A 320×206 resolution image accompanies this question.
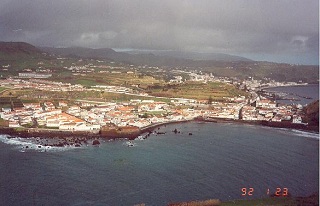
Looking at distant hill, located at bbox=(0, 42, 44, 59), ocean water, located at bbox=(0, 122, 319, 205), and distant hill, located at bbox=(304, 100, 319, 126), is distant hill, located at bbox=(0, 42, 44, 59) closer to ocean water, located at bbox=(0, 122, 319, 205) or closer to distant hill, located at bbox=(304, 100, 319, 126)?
ocean water, located at bbox=(0, 122, 319, 205)

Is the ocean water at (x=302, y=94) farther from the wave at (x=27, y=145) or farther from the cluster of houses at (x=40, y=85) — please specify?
the wave at (x=27, y=145)

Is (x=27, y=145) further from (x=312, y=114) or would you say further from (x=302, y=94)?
(x=302, y=94)

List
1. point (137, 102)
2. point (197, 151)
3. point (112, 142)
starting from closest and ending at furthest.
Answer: point (197, 151) → point (112, 142) → point (137, 102)

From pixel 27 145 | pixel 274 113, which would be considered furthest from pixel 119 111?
pixel 274 113

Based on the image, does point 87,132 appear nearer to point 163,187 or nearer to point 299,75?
point 163,187

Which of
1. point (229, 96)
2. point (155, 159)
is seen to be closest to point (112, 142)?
point (155, 159)

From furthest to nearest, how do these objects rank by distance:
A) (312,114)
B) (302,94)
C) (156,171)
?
(302,94) < (312,114) < (156,171)
